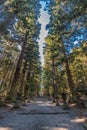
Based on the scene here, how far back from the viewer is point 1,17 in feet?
63.6

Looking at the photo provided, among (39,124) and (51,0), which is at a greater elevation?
(51,0)

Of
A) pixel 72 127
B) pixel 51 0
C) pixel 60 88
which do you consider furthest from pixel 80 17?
pixel 60 88

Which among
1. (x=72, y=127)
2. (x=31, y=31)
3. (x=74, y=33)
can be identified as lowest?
(x=72, y=127)

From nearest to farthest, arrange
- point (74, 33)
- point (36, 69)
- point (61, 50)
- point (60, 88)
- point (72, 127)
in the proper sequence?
point (72, 127), point (74, 33), point (61, 50), point (36, 69), point (60, 88)

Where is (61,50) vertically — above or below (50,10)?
below

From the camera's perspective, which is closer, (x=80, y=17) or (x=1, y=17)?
(x=80, y=17)

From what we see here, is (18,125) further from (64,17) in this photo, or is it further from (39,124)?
(64,17)

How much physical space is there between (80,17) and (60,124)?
325 inches

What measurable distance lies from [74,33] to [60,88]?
3612 cm

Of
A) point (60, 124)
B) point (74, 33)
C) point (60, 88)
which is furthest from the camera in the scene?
point (60, 88)

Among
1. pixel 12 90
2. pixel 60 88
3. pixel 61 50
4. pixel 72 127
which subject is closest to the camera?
pixel 72 127

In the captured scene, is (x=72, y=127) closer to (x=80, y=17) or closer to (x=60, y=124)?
(x=60, y=124)

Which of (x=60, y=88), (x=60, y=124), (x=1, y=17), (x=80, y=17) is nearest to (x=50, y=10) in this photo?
(x=1, y=17)

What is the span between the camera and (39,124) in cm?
1131
